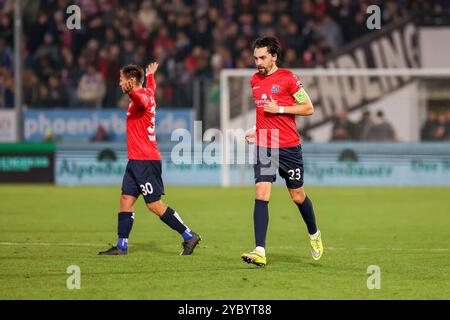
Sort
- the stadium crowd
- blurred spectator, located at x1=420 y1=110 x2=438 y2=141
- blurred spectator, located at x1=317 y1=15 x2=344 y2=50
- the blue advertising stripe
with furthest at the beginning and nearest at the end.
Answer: blurred spectator, located at x1=317 y1=15 x2=344 y2=50, the stadium crowd, the blue advertising stripe, blurred spectator, located at x1=420 y1=110 x2=438 y2=141

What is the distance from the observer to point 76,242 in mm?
12703

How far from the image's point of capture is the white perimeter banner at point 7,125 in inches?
1017

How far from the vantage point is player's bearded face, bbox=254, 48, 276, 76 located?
10242mm

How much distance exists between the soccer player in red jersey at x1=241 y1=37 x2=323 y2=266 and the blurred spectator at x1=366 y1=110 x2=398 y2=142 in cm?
1491

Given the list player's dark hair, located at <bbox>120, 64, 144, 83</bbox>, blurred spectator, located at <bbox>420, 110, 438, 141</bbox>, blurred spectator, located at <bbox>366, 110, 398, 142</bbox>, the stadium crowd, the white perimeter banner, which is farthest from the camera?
the stadium crowd

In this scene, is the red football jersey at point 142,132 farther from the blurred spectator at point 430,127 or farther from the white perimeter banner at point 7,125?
the white perimeter banner at point 7,125

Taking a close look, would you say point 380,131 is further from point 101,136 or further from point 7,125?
point 7,125

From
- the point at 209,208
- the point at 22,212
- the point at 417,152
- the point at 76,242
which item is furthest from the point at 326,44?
the point at 76,242

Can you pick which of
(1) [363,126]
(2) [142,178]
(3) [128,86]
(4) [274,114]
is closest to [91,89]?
(1) [363,126]

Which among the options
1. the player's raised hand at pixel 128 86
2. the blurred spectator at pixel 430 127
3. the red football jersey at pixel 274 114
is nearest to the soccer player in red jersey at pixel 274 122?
the red football jersey at pixel 274 114

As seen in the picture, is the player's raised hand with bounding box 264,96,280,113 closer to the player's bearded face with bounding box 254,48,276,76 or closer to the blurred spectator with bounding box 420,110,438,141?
the player's bearded face with bounding box 254,48,276,76

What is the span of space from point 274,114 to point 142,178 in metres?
1.85

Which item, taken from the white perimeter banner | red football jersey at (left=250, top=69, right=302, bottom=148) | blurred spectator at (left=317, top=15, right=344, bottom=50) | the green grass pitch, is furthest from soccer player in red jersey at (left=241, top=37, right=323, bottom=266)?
blurred spectator at (left=317, top=15, right=344, bottom=50)
